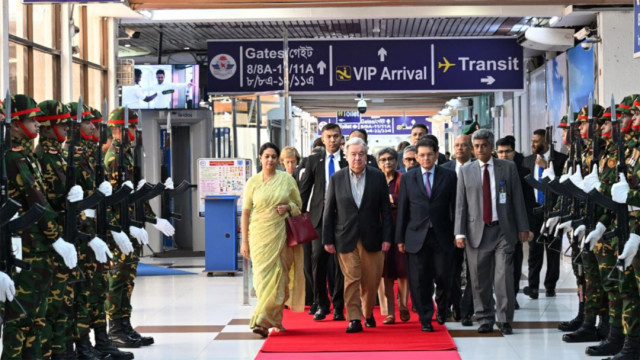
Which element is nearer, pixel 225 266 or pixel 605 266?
pixel 605 266

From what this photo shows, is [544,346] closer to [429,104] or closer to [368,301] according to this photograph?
[368,301]

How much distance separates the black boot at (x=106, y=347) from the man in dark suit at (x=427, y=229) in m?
2.38

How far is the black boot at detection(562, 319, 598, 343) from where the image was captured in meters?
7.78

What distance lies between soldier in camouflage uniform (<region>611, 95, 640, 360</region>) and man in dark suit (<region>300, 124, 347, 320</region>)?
2.94m

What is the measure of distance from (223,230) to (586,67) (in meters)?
5.03

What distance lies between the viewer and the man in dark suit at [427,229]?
8.38 m

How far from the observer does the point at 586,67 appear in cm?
1327

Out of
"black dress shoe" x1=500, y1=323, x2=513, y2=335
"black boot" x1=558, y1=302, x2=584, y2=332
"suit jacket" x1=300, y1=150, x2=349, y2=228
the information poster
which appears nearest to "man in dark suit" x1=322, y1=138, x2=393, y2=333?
"suit jacket" x1=300, y1=150, x2=349, y2=228

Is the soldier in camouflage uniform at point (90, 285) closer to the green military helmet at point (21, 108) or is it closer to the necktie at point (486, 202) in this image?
the green military helmet at point (21, 108)

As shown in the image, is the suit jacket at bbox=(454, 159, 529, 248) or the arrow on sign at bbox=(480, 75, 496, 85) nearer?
the suit jacket at bbox=(454, 159, 529, 248)

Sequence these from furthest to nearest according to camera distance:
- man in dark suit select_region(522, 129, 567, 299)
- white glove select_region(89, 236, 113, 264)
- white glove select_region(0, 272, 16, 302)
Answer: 1. man in dark suit select_region(522, 129, 567, 299)
2. white glove select_region(89, 236, 113, 264)
3. white glove select_region(0, 272, 16, 302)

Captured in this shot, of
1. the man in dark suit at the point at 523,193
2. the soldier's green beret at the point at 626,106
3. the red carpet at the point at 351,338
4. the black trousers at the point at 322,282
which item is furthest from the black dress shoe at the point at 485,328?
the soldier's green beret at the point at 626,106

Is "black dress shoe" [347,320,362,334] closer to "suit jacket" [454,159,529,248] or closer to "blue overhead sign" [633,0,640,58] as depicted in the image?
"suit jacket" [454,159,529,248]

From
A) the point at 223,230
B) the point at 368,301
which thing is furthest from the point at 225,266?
the point at 368,301
